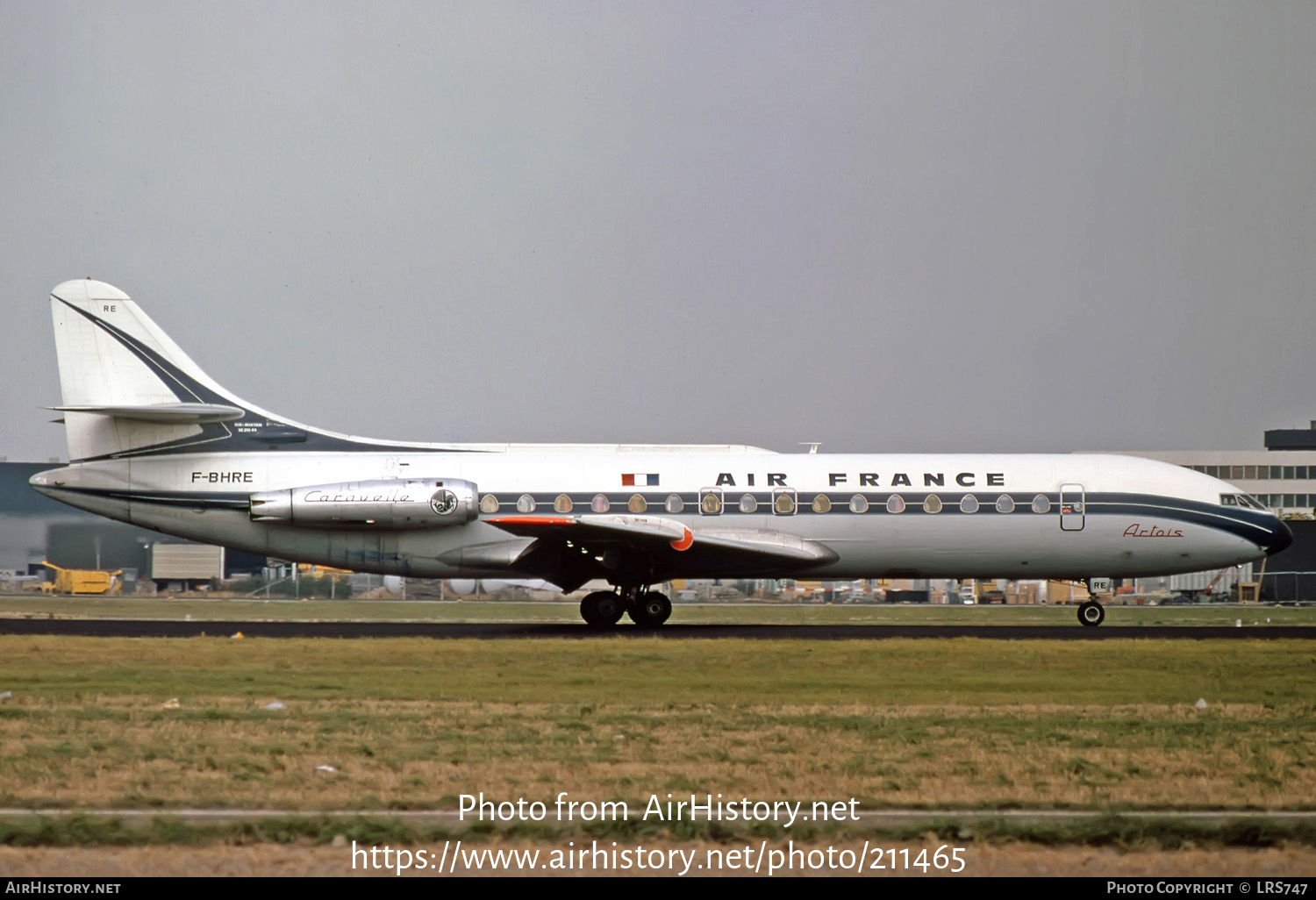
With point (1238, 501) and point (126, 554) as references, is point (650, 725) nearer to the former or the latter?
point (1238, 501)

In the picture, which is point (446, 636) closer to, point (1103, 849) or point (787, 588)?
point (1103, 849)

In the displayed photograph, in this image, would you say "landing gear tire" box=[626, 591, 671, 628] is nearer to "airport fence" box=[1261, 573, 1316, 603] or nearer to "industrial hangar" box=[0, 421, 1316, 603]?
"industrial hangar" box=[0, 421, 1316, 603]

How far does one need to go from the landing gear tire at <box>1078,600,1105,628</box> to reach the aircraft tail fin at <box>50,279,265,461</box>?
59.2ft

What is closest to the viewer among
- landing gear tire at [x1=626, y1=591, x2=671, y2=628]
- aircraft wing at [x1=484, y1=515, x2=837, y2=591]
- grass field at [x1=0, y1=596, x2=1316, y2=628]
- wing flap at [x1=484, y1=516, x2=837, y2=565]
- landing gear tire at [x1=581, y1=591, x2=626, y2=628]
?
wing flap at [x1=484, y1=516, x2=837, y2=565]

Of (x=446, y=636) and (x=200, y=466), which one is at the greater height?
(x=200, y=466)

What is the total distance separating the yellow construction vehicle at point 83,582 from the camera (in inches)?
1777

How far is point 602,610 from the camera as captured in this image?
27.4 meters

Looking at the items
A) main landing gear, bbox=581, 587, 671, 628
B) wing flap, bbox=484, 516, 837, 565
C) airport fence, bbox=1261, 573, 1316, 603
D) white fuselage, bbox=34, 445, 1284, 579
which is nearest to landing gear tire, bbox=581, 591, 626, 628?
main landing gear, bbox=581, 587, 671, 628

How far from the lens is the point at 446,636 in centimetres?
2444

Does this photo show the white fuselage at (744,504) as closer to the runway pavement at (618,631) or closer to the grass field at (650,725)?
the runway pavement at (618,631)

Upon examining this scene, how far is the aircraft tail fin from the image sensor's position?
27.6 meters

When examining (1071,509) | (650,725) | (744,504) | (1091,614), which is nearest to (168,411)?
(744,504)
